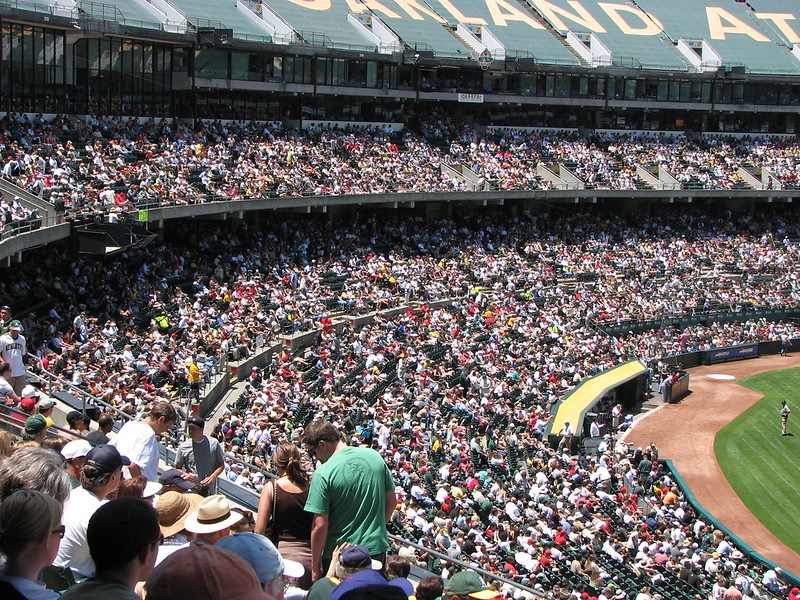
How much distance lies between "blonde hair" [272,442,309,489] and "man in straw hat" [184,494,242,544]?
0.81 m

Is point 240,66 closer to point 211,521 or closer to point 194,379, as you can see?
point 194,379

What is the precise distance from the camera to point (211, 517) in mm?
5914

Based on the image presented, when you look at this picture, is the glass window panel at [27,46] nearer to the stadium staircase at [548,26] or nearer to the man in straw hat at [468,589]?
the man in straw hat at [468,589]

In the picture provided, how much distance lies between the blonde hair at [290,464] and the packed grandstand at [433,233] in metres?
2.22

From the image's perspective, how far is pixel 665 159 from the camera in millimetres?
53250

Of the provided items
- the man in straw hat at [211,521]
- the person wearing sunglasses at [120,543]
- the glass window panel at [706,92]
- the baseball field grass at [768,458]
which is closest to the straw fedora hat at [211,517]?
the man in straw hat at [211,521]

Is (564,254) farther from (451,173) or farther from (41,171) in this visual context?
(41,171)

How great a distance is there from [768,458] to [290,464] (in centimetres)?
2636

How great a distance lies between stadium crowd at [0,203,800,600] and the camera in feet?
61.0

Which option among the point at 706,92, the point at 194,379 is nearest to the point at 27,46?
the point at 194,379

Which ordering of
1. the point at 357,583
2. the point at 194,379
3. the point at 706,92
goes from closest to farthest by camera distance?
the point at 357,583
the point at 194,379
the point at 706,92

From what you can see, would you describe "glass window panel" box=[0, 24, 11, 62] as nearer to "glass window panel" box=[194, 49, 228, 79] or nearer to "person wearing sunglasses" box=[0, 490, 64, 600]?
"glass window panel" box=[194, 49, 228, 79]

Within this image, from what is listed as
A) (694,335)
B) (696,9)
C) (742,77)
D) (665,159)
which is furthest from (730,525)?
(696,9)

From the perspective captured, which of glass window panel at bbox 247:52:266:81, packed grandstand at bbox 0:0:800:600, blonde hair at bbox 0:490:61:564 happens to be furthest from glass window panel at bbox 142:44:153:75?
blonde hair at bbox 0:490:61:564
